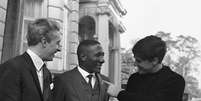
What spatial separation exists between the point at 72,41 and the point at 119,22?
6.89 meters

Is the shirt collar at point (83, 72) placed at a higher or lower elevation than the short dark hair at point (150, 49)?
lower

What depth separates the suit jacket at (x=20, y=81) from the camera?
2066 mm

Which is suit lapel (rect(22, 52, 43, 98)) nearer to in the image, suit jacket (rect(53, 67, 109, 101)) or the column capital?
suit jacket (rect(53, 67, 109, 101))

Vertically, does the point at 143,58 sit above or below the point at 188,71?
above

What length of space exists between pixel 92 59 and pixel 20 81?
0.75 metres

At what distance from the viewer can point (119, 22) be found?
51.8ft

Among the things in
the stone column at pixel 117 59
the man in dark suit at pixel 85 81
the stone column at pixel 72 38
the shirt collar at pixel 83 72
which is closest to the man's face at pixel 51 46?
the man in dark suit at pixel 85 81

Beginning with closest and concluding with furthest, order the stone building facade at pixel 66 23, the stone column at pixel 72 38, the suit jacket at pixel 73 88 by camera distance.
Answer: the suit jacket at pixel 73 88 < the stone building facade at pixel 66 23 < the stone column at pixel 72 38

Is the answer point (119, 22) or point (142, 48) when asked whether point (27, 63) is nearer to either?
point (142, 48)

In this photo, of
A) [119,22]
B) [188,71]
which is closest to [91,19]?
[119,22]

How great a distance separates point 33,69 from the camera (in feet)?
7.38

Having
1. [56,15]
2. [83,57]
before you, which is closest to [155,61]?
[83,57]

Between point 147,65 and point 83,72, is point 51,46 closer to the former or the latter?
point 83,72

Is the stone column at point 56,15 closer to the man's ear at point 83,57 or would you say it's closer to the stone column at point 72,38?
the stone column at point 72,38
